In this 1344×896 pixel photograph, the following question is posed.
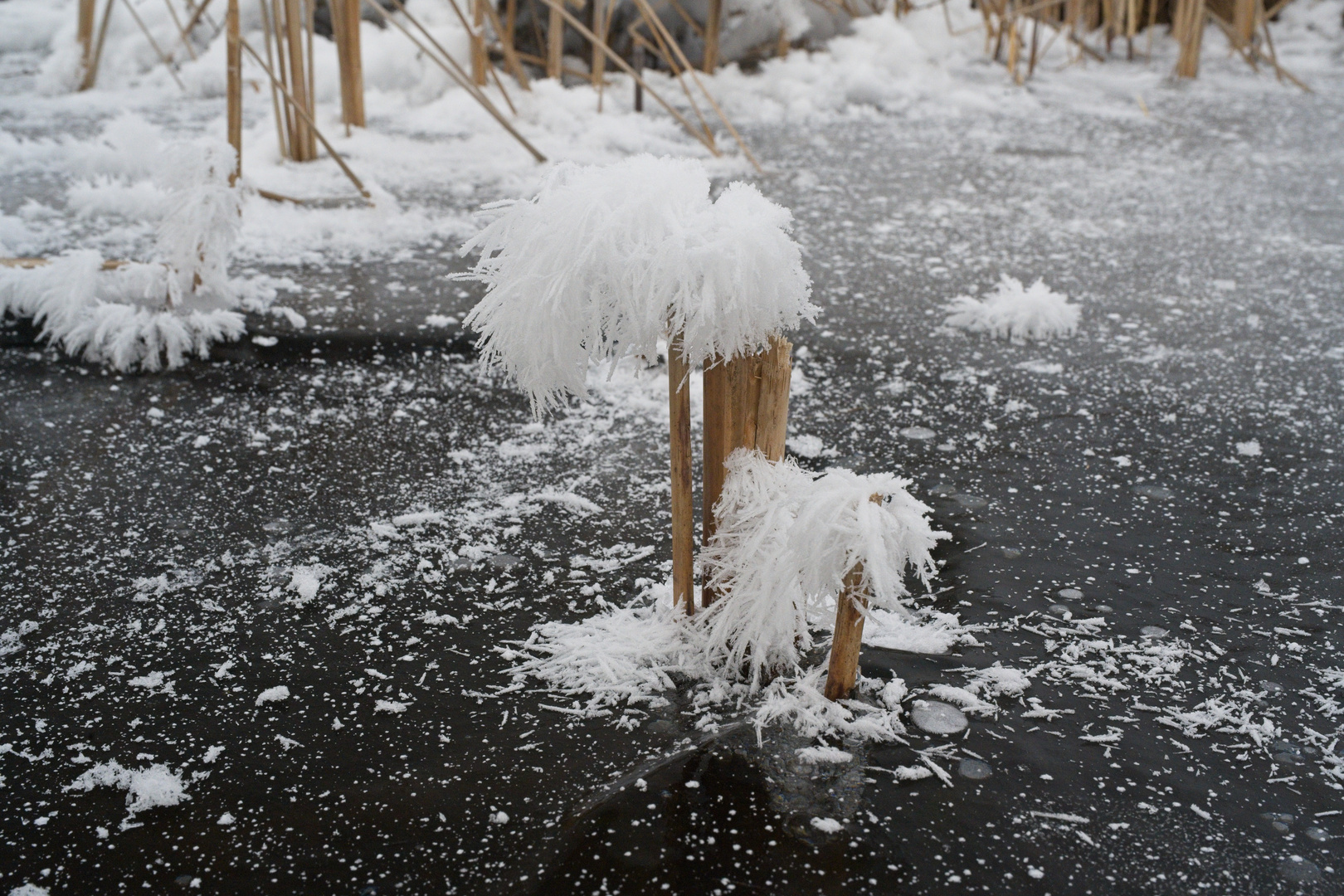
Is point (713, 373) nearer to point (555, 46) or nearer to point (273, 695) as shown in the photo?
point (273, 695)

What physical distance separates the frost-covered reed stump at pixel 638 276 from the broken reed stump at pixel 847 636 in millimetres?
274

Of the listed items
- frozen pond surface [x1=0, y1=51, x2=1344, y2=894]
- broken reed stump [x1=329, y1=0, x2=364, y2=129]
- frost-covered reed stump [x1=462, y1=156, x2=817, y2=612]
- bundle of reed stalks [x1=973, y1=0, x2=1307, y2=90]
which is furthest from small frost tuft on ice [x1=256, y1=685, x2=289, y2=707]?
bundle of reed stalks [x1=973, y1=0, x2=1307, y2=90]

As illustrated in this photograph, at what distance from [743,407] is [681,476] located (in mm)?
126

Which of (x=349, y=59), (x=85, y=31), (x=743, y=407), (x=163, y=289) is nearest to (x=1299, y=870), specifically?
(x=743, y=407)

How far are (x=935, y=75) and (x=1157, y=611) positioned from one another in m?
4.34

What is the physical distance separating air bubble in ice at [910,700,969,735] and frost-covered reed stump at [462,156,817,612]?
50cm

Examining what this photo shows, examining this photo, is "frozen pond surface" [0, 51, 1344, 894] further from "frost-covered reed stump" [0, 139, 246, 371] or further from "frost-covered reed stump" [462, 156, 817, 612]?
"frost-covered reed stump" [462, 156, 817, 612]

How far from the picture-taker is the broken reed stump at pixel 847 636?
133 centimetres

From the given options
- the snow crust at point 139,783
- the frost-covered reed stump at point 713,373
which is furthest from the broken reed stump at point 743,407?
the snow crust at point 139,783

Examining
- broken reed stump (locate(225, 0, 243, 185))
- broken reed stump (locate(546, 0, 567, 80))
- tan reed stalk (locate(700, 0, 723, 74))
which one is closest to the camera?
broken reed stump (locate(225, 0, 243, 185))

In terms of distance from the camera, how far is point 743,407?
141 centimetres

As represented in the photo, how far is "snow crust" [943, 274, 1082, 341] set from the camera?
2658mm

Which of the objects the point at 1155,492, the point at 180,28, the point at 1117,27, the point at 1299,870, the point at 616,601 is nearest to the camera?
the point at 1299,870

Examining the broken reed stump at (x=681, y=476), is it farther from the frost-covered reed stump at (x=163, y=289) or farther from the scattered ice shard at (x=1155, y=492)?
the frost-covered reed stump at (x=163, y=289)
